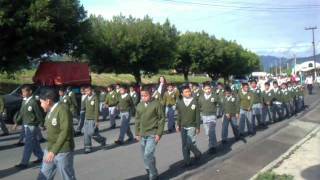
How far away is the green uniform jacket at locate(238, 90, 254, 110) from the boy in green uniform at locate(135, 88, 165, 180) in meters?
7.88

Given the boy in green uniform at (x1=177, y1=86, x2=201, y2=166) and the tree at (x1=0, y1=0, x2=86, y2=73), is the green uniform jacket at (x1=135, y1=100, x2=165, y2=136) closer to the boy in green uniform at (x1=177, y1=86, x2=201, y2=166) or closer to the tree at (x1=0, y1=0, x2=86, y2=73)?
the boy in green uniform at (x1=177, y1=86, x2=201, y2=166)

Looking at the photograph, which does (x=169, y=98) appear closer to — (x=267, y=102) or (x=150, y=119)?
(x=267, y=102)

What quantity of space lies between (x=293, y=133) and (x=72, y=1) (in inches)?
689

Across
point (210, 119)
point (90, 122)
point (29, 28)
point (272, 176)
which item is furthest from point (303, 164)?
point (29, 28)

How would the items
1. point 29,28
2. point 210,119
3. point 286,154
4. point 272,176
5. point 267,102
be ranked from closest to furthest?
point 272,176
point 286,154
point 210,119
point 267,102
point 29,28

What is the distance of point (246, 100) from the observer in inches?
722

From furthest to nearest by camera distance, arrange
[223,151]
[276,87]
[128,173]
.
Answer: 1. [276,87]
2. [223,151]
3. [128,173]

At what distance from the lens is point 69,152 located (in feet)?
26.5

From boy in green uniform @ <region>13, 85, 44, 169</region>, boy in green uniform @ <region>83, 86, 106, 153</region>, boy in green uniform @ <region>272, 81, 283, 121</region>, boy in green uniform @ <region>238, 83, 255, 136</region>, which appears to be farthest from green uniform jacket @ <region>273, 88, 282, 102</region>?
boy in green uniform @ <region>13, 85, 44, 169</region>

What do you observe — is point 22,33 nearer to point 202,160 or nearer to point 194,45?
point 202,160

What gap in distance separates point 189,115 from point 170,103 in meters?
8.36

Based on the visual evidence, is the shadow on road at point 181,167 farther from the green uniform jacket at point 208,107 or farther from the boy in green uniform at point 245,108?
the boy in green uniform at point 245,108

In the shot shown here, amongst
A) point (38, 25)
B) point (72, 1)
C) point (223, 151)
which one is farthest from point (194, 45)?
point (223, 151)

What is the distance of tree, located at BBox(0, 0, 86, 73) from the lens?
91.1 ft
